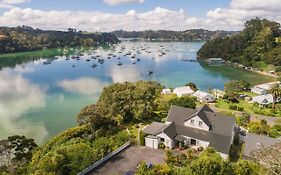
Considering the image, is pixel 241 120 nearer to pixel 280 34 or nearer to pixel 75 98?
pixel 75 98

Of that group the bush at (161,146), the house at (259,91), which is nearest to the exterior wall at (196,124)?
the bush at (161,146)

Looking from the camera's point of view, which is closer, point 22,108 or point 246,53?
point 22,108

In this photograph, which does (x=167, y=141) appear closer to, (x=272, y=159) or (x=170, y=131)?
(x=170, y=131)

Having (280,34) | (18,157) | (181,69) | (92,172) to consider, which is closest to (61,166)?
(92,172)

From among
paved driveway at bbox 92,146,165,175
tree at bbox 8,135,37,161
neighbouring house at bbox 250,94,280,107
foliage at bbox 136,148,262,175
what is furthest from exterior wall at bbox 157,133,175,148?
neighbouring house at bbox 250,94,280,107

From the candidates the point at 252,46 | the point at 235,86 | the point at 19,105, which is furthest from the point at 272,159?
the point at 252,46

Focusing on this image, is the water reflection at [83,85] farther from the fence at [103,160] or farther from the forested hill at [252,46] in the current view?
the forested hill at [252,46]

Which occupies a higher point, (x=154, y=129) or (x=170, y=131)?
(x=170, y=131)
